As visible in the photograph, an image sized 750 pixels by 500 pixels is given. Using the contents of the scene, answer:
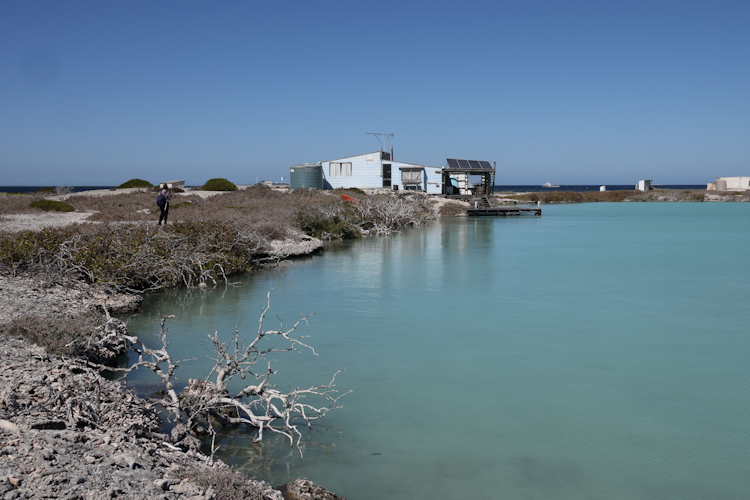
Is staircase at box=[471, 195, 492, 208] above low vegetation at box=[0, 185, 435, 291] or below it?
above

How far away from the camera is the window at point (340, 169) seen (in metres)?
53.8

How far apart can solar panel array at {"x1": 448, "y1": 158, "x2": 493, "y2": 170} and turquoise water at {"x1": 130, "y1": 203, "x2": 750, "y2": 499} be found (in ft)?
118

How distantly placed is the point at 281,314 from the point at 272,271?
6003 millimetres

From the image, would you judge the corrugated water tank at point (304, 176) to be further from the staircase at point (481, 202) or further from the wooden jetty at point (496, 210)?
the staircase at point (481, 202)

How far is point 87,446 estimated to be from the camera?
451 cm

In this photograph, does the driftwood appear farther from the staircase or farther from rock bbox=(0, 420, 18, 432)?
the staircase

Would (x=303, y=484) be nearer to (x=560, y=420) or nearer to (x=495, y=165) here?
(x=560, y=420)

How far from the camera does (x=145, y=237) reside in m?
14.6

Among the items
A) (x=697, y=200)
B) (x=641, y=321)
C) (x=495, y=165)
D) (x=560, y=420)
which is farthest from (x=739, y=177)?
(x=560, y=420)

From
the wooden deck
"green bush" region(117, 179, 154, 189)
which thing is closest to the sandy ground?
"green bush" region(117, 179, 154, 189)

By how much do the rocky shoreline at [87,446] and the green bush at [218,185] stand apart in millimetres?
37226

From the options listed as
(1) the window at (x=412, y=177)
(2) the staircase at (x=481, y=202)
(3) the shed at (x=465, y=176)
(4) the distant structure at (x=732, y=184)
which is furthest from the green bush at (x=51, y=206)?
(4) the distant structure at (x=732, y=184)

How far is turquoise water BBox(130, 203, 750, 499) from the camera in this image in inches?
229

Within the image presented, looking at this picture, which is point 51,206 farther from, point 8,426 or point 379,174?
point 379,174
